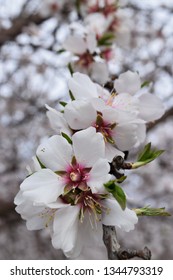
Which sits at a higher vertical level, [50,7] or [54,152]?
[54,152]

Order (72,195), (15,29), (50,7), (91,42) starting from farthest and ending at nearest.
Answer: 1. (15,29)
2. (50,7)
3. (91,42)
4. (72,195)

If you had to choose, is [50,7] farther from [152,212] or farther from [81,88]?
[152,212]

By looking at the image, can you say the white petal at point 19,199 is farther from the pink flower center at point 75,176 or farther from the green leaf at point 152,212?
the green leaf at point 152,212

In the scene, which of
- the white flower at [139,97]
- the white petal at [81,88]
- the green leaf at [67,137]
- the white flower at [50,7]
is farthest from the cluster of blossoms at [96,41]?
the white flower at [50,7]

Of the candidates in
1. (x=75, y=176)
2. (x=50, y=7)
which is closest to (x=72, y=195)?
(x=75, y=176)

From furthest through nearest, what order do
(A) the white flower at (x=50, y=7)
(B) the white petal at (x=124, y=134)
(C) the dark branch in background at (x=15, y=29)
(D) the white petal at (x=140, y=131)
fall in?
(C) the dark branch in background at (x=15, y=29) → (A) the white flower at (x=50, y=7) → (D) the white petal at (x=140, y=131) → (B) the white petal at (x=124, y=134)

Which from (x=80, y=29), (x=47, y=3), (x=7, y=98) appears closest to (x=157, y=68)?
(x=47, y=3)
